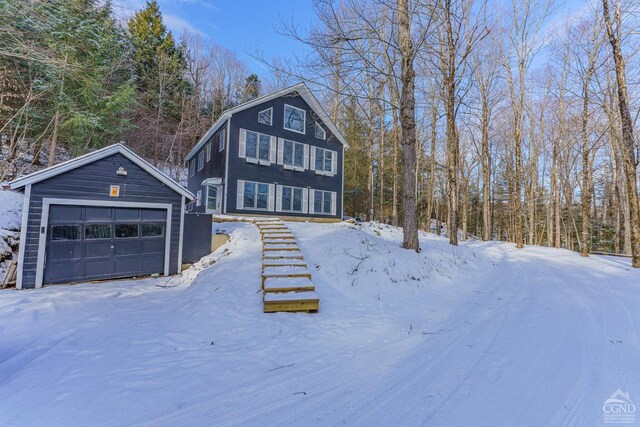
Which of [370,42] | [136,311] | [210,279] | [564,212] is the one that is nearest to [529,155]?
[564,212]

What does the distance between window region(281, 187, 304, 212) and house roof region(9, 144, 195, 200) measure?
5.76 m

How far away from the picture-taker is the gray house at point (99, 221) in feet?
23.3

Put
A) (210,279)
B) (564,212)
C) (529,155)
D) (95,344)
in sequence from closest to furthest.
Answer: (95,344) → (210,279) → (529,155) → (564,212)

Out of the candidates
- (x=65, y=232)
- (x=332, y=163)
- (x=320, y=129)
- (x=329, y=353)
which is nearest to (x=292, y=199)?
(x=332, y=163)

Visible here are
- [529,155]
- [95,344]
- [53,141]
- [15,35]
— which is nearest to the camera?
[95,344]

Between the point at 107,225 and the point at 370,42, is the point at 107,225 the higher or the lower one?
the lower one

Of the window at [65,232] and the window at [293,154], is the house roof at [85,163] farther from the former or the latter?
the window at [293,154]

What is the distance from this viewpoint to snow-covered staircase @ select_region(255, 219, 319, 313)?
484 centimetres

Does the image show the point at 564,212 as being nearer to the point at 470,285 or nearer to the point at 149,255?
the point at 470,285

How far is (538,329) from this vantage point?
3.82 m

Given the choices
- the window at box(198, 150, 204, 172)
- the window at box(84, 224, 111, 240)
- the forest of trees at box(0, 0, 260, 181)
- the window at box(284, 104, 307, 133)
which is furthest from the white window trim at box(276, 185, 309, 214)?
the forest of trees at box(0, 0, 260, 181)

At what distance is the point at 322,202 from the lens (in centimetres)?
1587

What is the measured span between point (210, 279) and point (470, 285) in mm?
6578

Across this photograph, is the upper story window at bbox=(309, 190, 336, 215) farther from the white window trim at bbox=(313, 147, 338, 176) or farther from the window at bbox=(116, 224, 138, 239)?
the window at bbox=(116, 224, 138, 239)
